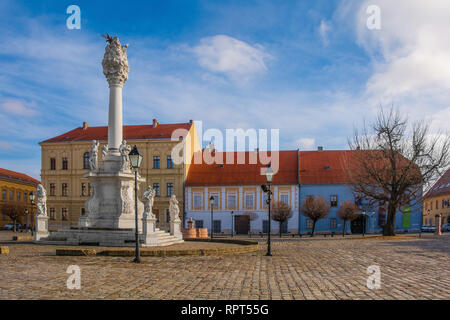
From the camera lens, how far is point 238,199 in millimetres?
50656

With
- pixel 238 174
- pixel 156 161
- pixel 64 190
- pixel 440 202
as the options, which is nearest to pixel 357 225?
pixel 238 174

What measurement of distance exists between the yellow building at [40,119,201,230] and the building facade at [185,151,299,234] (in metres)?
2.12

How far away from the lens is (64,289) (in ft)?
26.5

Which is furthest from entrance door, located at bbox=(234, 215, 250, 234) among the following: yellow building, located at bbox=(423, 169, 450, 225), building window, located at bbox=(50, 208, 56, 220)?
yellow building, located at bbox=(423, 169, 450, 225)

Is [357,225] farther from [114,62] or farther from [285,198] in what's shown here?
[114,62]

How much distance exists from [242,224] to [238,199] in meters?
3.12

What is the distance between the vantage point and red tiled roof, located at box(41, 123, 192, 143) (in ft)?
171

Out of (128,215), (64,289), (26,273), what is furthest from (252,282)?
(128,215)

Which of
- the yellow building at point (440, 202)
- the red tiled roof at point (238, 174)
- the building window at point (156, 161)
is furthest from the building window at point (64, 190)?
the yellow building at point (440, 202)

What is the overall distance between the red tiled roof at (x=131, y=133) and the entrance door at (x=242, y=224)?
13446mm

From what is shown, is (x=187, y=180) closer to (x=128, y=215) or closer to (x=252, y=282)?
(x=128, y=215)
